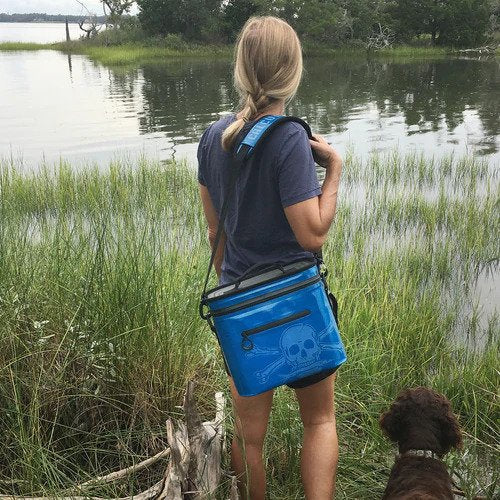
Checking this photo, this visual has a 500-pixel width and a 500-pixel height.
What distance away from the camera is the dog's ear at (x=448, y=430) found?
7.57 feet

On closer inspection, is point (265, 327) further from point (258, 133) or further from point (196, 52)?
point (196, 52)

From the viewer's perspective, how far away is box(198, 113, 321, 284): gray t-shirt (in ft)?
5.67

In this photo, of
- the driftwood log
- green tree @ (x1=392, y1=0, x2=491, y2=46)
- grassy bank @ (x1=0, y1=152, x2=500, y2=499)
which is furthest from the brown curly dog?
green tree @ (x1=392, y1=0, x2=491, y2=46)

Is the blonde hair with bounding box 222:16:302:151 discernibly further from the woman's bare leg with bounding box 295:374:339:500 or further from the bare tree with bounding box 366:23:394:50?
the bare tree with bounding box 366:23:394:50

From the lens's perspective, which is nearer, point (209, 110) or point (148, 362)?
point (148, 362)

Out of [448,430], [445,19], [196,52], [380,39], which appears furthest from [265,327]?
[445,19]

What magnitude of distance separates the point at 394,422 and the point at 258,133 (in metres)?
1.41

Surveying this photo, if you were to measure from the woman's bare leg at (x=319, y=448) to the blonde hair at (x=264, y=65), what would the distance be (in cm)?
95

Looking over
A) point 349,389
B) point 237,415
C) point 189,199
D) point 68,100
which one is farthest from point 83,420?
point 68,100

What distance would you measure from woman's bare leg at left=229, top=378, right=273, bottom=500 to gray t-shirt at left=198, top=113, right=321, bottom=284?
0.44 m

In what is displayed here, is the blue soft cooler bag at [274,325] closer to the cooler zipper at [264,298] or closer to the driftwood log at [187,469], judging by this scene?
the cooler zipper at [264,298]

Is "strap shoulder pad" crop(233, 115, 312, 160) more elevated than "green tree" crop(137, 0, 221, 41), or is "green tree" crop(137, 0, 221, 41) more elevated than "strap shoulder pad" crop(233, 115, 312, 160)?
"green tree" crop(137, 0, 221, 41)

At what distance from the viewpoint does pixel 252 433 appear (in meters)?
2.05

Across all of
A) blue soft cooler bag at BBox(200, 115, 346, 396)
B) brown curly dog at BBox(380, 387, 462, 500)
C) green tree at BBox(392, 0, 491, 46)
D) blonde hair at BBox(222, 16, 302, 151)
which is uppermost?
green tree at BBox(392, 0, 491, 46)
